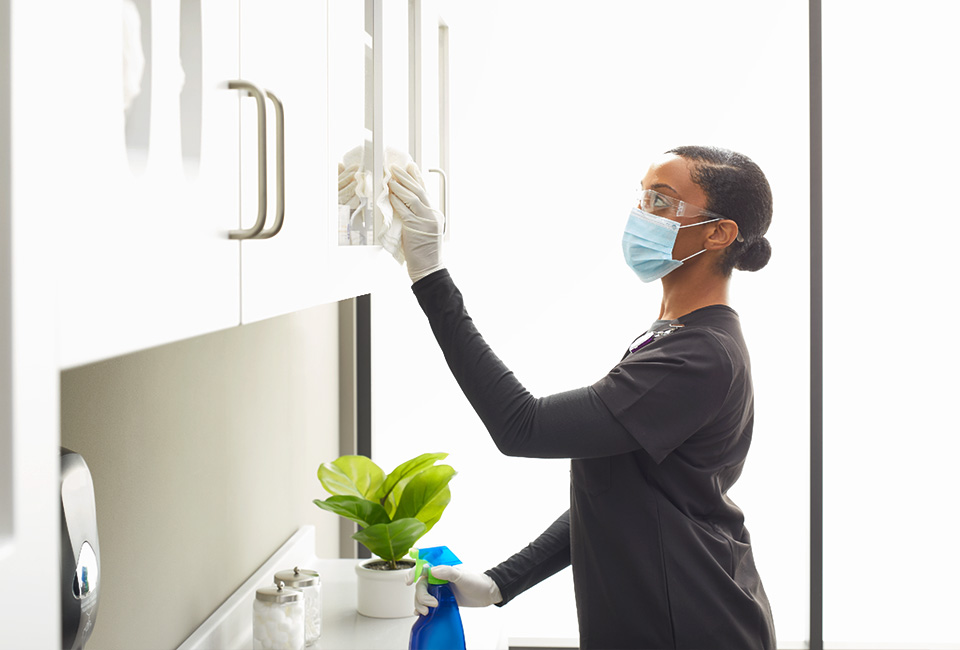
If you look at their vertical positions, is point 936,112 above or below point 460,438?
above

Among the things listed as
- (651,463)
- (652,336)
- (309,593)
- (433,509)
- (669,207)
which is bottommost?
(309,593)

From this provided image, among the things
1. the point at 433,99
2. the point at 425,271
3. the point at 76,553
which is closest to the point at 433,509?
the point at 425,271

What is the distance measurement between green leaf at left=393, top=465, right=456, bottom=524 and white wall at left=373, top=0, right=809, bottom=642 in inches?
33.2

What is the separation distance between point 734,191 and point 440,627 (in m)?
0.87

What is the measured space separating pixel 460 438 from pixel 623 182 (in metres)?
0.86

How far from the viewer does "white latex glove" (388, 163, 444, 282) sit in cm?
119

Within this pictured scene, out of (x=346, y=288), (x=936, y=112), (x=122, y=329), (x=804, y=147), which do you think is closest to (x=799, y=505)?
(x=804, y=147)

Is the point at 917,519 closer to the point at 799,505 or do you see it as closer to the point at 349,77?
the point at 799,505

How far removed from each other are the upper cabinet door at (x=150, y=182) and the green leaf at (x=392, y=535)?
95 cm

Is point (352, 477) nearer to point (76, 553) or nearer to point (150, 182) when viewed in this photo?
point (76, 553)

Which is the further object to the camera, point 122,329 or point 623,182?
point 623,182

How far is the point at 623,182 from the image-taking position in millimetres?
2350

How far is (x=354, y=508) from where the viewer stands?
1510mm

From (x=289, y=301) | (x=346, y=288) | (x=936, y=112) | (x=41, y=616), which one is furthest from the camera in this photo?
(x=936, y=112)
